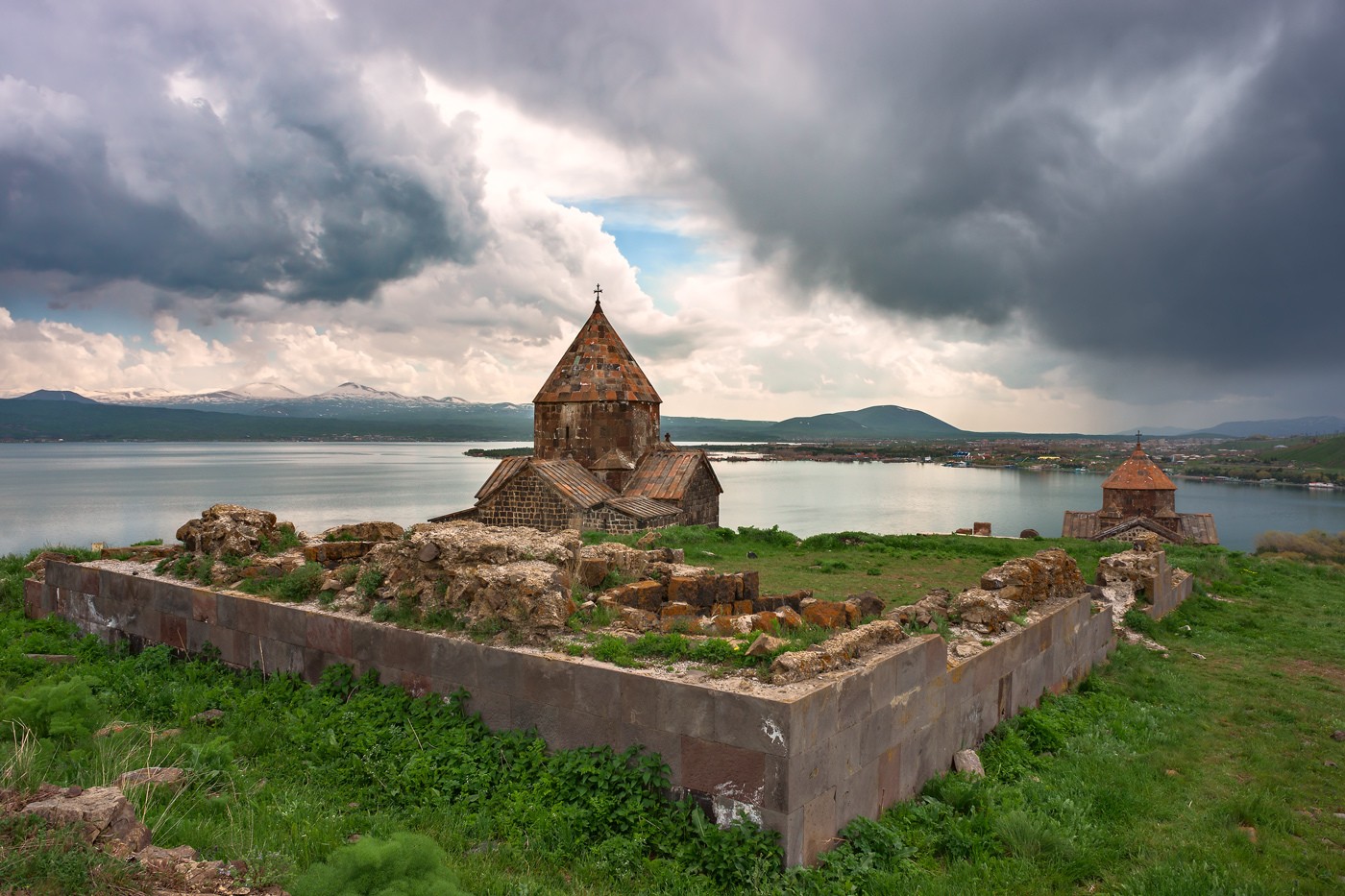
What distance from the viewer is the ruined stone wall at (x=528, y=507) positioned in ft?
49.7

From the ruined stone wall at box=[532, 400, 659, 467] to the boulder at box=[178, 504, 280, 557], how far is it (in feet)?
27.8

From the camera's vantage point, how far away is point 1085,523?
3148 centimetres

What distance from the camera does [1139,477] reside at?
30.7m

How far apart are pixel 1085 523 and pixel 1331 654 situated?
79.6ft

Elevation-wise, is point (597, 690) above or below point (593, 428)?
below

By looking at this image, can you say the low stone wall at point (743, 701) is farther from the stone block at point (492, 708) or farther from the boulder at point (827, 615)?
the boulder at point (827, 615)

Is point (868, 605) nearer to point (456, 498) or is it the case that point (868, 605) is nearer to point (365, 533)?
point (365, 533)

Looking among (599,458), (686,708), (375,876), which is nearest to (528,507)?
(599,458)

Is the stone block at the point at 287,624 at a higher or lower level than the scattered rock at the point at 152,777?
higher

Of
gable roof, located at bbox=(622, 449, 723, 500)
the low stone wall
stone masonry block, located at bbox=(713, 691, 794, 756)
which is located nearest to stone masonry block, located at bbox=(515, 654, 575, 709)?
the low stone wall

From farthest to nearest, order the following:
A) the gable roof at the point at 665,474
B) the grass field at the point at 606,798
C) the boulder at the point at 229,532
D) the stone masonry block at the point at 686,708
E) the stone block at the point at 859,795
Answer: the gable roof at the point at 665,474
the boulder at the point at 229,532
the stone block at the point at 859,795
the stone masonry block at the point at 686,708
the grass field at the point at 606,798

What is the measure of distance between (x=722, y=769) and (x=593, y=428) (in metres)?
13.3

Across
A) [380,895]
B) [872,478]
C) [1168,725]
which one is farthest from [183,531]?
[872,478]

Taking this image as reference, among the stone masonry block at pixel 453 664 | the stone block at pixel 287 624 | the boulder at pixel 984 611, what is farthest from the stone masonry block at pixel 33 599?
the boulder at pixel 984 611
